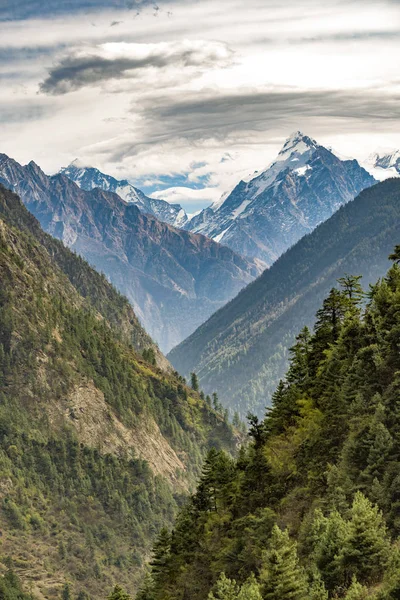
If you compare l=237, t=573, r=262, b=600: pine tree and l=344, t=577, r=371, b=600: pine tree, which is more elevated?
l=237, t=573, r=262, b=600: pine tree

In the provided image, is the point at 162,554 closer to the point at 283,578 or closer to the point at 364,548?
the point at 283,578

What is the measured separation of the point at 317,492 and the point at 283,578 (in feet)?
64.9

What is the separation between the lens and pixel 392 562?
46.6 metres

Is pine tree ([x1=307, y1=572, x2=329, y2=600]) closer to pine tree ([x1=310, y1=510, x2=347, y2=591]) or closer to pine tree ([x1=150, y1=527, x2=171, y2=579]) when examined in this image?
pine tree ([x1=310, y1=510, x2=347, y2=591])

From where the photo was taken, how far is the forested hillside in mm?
50406

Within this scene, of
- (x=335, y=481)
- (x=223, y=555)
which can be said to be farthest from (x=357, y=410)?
(x=223, y=555)

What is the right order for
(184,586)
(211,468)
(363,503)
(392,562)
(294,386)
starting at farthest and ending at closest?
(294,386)
(211,468)
(184,586)
(363,503)
(392,562)

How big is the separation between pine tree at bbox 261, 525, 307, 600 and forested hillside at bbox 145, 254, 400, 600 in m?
0.08

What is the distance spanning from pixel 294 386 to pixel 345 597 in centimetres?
4692

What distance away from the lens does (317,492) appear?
6956 centimetres

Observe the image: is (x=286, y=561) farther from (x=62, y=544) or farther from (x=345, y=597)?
(x=62, y=544)

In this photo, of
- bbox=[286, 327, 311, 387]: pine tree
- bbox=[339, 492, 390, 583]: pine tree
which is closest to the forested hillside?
bbox=[339, 492, 390, 583]: pine tree

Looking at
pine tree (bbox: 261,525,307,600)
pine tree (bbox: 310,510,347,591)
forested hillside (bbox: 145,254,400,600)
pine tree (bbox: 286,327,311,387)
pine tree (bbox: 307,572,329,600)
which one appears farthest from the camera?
pine tree (bbox: 286,327,311,387)

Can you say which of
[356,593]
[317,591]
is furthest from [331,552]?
[356,593]
